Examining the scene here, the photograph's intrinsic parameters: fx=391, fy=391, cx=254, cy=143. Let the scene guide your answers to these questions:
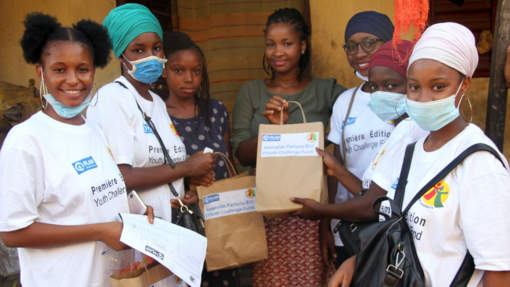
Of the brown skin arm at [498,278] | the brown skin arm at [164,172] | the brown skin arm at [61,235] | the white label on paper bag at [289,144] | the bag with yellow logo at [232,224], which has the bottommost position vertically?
the bag with yellow logo at [232,224]

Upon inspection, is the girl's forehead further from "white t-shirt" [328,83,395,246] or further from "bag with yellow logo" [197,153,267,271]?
"bag with yellow logo" [197,153,267,271]

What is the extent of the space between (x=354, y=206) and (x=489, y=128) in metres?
1.09

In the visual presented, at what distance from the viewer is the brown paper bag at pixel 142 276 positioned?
1.78m

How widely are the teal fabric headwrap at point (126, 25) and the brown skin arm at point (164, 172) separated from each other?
816 mm

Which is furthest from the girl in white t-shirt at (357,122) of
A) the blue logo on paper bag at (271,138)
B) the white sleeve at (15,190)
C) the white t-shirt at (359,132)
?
the white sleeve at (15,190)

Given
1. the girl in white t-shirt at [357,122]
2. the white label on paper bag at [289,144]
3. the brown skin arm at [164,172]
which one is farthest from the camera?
the girl in white t-shirt at [357,122]

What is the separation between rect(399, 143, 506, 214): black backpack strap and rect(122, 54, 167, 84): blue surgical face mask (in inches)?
67.9

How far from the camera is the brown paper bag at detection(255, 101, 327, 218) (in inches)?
95.3

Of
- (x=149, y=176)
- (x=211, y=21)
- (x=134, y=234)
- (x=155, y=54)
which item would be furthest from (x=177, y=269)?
(x=211, y=21)

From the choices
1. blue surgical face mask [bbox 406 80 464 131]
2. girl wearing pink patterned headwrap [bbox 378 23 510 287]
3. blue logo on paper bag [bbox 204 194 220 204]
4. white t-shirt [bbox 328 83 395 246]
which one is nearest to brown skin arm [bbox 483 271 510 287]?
girl wearing pink patterned headwrap [bbox 378 23 510 287]

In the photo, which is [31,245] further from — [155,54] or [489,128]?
[489,128]

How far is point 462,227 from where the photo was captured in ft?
4.83

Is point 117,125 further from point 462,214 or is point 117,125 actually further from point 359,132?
point 462,214

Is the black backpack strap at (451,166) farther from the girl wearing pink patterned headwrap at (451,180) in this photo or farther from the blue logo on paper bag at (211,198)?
the blue logo on paper bag at (211,198)
